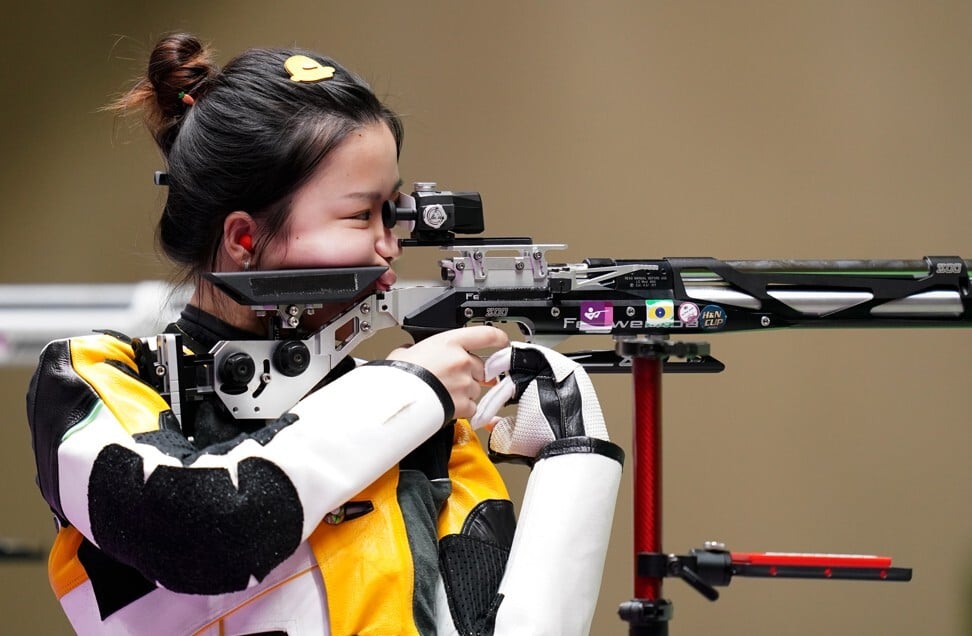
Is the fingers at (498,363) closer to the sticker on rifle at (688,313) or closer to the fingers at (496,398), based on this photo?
the fingers at (496,398)

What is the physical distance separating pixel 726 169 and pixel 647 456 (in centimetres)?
121

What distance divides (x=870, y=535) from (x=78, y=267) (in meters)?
1.71

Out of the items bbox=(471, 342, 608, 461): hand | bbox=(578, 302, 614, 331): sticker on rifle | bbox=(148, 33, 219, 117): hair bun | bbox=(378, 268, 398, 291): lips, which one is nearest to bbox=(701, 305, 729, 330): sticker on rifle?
bbox=(578, 302, 614, 331): sticker on rifle

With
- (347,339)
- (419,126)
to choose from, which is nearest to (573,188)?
(419,126)

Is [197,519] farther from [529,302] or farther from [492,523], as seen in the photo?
[529,302]

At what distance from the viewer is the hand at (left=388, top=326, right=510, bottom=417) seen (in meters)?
0.98

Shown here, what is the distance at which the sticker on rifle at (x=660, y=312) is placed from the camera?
1.28 metres

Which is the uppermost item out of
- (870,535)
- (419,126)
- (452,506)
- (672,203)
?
(419,126)

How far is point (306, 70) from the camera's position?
1.09 metres

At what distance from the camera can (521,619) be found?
3.03ft

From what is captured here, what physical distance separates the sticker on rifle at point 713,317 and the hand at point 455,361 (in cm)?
37

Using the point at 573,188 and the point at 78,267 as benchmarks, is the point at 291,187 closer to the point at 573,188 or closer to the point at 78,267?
the point at 573,188

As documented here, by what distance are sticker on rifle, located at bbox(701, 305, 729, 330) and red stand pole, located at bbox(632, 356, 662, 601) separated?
334 millimetres

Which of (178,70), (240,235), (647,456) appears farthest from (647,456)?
(178,70)
